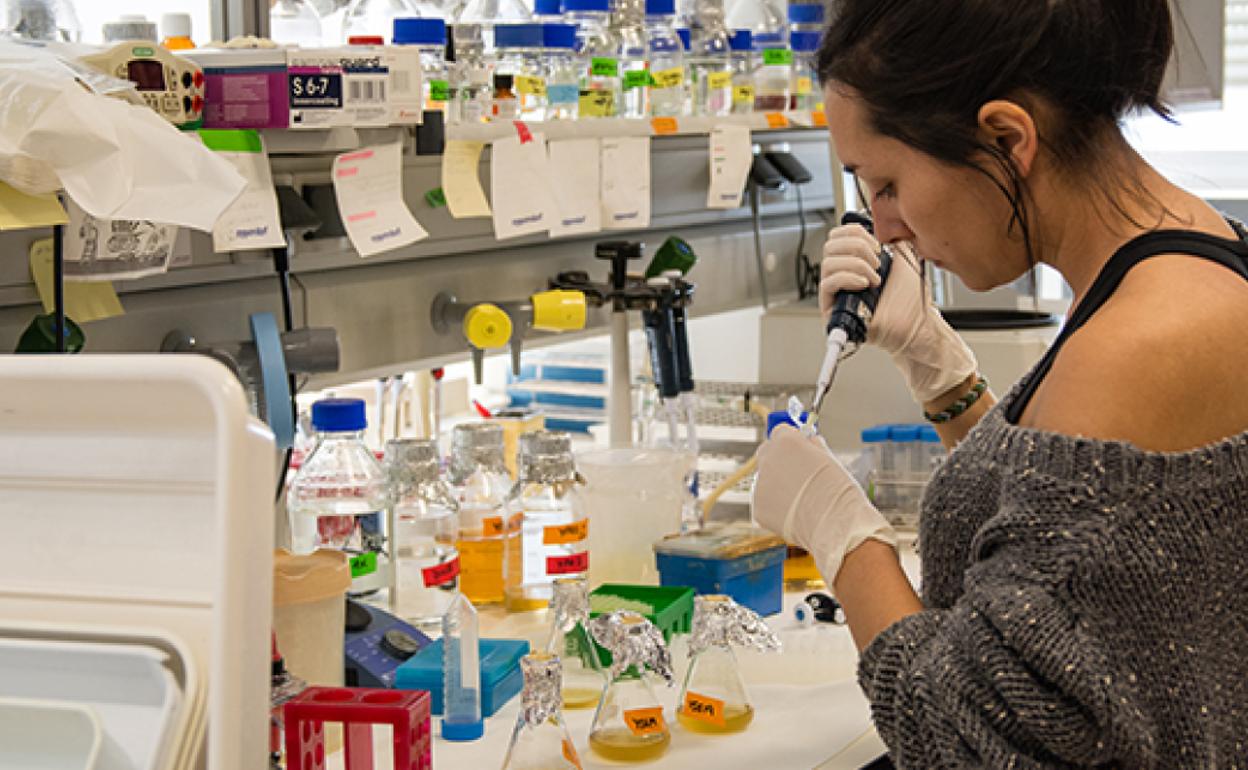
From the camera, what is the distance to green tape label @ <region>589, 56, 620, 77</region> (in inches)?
97.0

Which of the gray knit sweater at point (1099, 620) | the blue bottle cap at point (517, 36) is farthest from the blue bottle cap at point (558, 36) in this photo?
the gray knit sweater at point (1099, 620)

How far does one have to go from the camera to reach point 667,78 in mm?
2633

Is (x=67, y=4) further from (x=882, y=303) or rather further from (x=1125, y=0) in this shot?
(x=1125, y=0)

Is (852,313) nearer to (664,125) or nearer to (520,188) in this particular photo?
(520,188)

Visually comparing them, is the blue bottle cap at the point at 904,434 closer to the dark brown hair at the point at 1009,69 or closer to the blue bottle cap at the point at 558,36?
the blue bottle cap at the point at 558,36

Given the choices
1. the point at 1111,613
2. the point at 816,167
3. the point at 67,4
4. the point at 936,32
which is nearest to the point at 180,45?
the point at 67,4

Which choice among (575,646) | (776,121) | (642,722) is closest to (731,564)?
(575,646)

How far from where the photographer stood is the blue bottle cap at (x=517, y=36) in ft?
7.52

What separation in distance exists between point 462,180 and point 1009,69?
1135mm

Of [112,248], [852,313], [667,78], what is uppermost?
[667,78]

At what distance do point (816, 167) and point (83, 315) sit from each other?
6.17 ft

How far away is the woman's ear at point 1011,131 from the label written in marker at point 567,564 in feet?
2.81

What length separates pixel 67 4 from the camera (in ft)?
5.95

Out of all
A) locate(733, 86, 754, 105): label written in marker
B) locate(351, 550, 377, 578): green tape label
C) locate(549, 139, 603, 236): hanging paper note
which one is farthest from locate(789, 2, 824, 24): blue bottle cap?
locate(351, 550, 377, 578): green tape label
